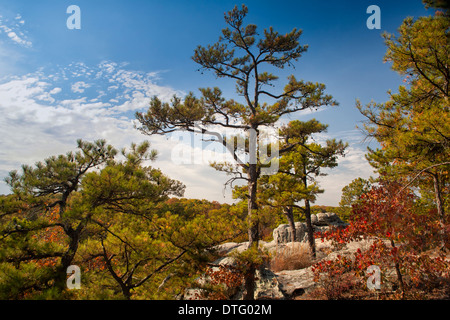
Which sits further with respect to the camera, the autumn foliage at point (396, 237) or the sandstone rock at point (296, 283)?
the sandstone rock at point (296, 283)

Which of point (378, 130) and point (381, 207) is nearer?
point (381, 207)

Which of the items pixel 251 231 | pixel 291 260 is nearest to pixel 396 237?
pixel 251 231

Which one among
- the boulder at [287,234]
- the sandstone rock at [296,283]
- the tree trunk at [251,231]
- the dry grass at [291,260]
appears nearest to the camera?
the tree trunk at [251,231]

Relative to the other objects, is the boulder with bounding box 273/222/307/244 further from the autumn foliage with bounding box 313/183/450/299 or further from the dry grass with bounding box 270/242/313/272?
the autumn foliage with bounding box 313/183/450/299

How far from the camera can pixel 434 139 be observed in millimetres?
7566

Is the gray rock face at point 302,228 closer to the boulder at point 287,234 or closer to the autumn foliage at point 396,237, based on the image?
the boulder at point 287,234

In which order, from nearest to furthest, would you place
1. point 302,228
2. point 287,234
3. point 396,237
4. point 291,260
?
1. point 396,237
2. point 291,260
3. point 287,234
4. point 302,228

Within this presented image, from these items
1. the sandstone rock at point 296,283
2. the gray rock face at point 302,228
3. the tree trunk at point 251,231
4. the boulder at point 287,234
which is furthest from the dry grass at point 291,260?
the boulder at point 287,234

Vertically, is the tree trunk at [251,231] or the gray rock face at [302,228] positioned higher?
the tree trunk at [251,231]

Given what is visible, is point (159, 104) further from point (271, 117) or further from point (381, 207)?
point (381, 207)

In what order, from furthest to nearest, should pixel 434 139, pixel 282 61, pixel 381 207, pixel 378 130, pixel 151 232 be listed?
pixel 378 130 < pixel 282 61 < pixel 434 139 < pixel 151 232 < pixel 381 207

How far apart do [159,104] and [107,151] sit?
2.86 metres

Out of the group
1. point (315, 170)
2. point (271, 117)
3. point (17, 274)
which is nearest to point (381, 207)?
point (271, 117)

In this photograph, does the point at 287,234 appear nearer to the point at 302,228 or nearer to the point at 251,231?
the point at 302,228
